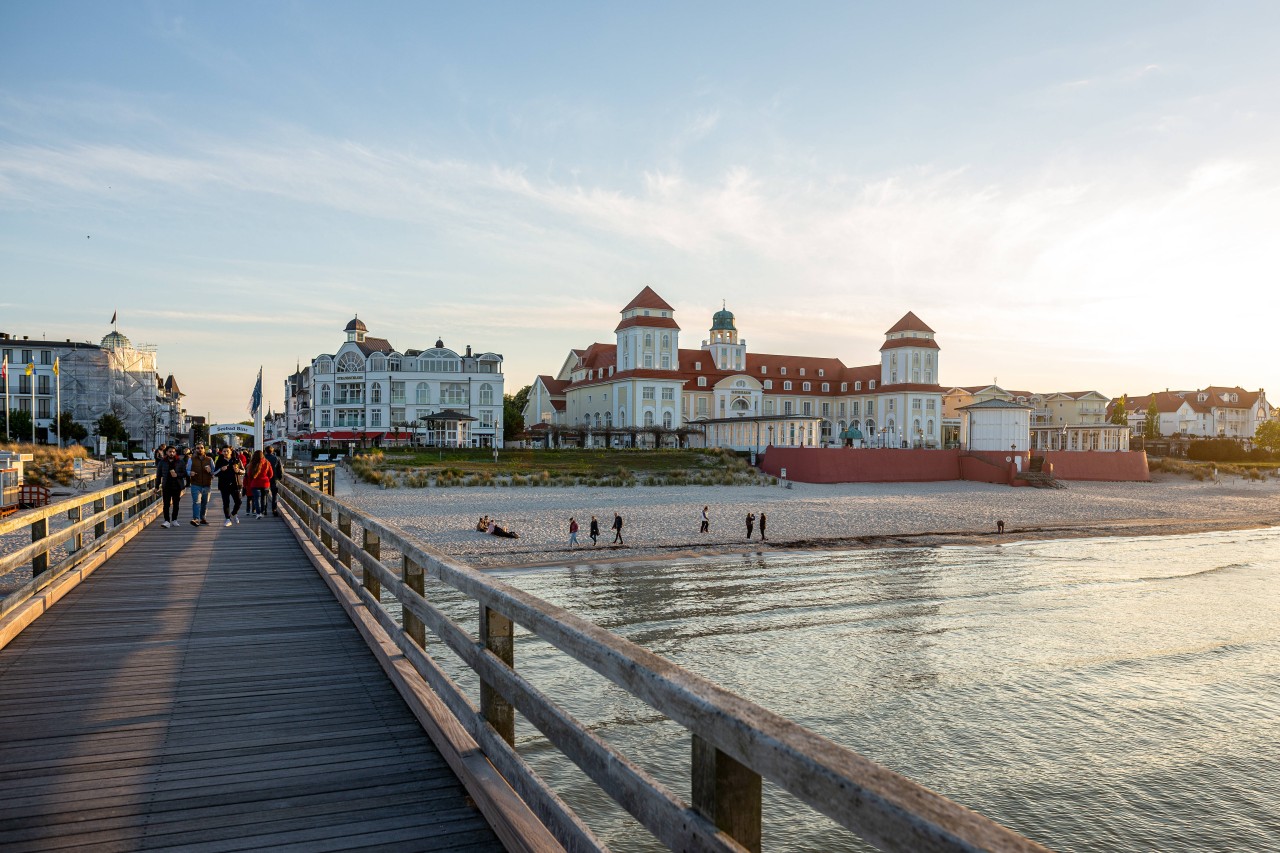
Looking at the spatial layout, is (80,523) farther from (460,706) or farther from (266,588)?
(460,706)

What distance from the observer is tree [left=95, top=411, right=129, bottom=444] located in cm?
7762

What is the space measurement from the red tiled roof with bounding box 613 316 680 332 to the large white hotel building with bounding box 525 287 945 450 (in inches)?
4.6

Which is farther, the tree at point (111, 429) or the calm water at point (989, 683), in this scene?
the tree at point (111, 429)

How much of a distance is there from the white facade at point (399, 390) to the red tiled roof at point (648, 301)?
1442 centimetres

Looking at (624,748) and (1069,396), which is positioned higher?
(1069,396)

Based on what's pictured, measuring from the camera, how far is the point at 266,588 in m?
9.15

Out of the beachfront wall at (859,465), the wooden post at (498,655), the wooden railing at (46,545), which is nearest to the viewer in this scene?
the wooden post at (498,655)

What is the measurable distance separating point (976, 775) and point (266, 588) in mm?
9014

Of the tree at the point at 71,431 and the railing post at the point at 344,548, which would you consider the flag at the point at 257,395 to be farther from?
the tree at the point at 71,431

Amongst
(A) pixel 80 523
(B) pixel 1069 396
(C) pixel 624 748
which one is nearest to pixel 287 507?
(A) pixel 80 523

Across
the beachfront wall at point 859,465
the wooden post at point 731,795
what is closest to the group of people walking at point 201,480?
the wooden post at point 731,795

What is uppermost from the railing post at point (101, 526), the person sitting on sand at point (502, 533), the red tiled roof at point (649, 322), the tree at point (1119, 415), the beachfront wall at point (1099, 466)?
the red tiled roof at point (649, 322)

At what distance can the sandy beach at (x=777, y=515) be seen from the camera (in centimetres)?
2867

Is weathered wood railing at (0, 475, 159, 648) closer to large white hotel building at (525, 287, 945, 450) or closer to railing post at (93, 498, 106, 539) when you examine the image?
railing post at (93, 498, 106, 539)
